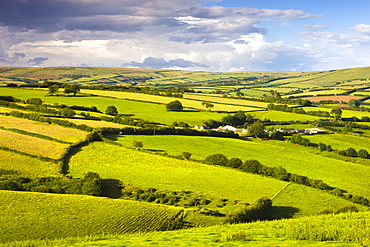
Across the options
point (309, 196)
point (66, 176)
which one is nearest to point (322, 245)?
point (309, 196)

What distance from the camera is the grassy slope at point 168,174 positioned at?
60.7 m

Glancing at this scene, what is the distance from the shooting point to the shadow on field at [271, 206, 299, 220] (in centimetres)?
5241

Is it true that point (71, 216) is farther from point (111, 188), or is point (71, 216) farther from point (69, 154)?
point (69, 154)

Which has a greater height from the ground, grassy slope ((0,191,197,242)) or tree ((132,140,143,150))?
tree ((132,140,143,150))

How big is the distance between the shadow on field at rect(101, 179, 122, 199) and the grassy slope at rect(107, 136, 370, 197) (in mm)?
24875

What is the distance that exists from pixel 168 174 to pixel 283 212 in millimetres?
22932

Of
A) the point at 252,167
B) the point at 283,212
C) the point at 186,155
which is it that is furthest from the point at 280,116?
the point at 283,212

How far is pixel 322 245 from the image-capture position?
973 inches

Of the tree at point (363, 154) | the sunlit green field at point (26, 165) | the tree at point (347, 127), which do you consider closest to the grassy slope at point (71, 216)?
the sunlit green field at point (26, 165)

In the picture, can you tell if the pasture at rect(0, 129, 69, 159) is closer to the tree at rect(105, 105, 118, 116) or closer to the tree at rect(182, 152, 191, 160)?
the tree at rect(182, 152, 191, 160)

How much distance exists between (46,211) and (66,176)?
17070mm

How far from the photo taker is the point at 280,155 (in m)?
93.8

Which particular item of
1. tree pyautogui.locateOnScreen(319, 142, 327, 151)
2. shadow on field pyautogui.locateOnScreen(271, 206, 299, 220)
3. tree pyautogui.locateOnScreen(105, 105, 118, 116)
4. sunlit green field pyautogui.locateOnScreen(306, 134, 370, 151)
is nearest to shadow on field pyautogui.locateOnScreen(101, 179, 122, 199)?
shadow on field pyautogui.locateOnScreen(271, 206, 299, 220)

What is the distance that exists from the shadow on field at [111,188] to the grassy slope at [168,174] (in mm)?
1996
